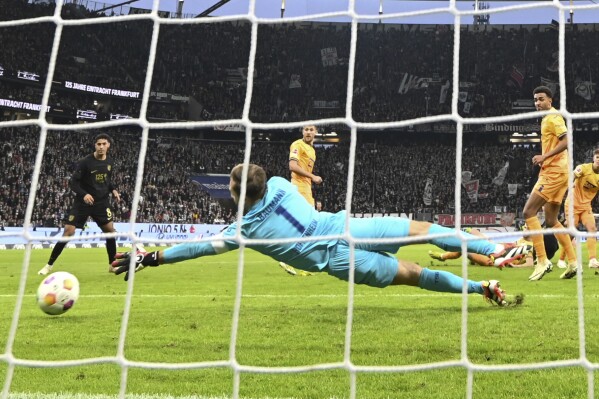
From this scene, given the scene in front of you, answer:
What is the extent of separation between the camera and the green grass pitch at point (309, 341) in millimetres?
2621

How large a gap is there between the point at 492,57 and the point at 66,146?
71.6 feet

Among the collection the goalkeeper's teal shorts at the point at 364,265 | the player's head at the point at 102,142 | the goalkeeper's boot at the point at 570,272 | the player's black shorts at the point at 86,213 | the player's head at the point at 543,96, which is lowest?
the goalkeeper's teal shorts at the point at 364,265

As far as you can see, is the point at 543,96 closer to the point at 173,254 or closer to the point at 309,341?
the point at 309,341

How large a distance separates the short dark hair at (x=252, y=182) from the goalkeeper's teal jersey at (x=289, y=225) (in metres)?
0.06

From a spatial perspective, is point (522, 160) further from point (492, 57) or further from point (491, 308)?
point (491, 308)

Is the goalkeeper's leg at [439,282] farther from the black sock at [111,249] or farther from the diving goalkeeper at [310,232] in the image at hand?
the black sock at [111,249]

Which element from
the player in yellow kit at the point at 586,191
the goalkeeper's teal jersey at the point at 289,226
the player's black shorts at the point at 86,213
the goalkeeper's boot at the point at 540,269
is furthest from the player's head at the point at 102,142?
the player in yellow kit at the point at 586,191

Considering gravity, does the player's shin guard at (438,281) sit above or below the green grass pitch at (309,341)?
above

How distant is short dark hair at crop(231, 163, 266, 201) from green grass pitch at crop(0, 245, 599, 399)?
0.92 meters

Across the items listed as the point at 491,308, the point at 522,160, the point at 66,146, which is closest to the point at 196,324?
the point at 491,308

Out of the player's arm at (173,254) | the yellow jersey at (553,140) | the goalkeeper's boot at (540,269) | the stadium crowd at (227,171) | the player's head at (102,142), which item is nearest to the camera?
the player's arm at (173,254)

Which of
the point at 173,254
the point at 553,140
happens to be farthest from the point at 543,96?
the point at 173,254

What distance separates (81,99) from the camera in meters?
30.0

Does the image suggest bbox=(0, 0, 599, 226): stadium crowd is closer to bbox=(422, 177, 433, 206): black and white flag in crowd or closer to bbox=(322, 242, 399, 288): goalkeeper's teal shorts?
bbox=(422, 177, 433, 206): black and white flag in crowd
